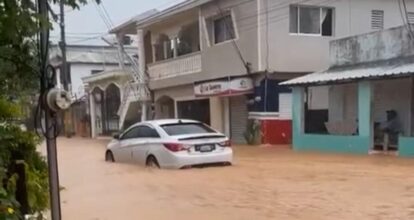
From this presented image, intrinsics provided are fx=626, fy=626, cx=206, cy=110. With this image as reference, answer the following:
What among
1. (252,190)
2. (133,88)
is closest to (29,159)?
(252,190)

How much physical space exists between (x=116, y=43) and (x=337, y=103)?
55.8 feet

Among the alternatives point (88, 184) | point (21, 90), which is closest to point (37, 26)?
point (21, 90)

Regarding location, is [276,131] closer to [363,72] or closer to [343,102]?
[343,102]

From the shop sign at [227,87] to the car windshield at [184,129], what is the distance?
27.8 ft

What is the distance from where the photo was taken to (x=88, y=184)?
1459cm

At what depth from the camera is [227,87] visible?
24781mm

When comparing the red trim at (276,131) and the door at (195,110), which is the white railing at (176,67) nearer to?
the door at (195,110)

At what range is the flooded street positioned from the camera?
32.8ft

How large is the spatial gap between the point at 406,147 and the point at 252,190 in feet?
23.8

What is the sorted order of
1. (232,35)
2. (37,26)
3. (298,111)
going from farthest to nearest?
(232,35)
(298,111)
(37,26)

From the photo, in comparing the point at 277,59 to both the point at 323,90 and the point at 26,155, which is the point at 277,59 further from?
the point at 26,155

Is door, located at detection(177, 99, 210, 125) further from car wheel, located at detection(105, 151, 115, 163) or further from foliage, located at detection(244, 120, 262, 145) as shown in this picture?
car wheel, located at detection(105, 151, 115, 163)

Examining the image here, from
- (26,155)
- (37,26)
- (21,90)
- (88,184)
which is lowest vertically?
(88,184)

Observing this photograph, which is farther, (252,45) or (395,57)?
(252,45)
